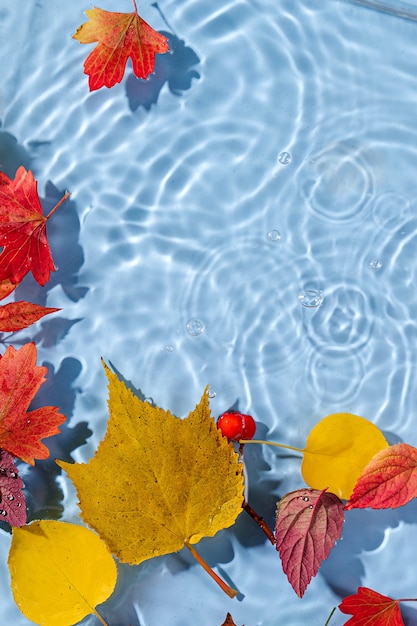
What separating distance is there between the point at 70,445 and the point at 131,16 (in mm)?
691

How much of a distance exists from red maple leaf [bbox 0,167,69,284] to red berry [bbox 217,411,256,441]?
0.35 meters

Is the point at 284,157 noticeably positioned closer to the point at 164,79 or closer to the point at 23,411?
the point at 164,79

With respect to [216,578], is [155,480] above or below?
above

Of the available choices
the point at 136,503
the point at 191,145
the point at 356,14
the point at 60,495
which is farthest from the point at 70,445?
the point at 356,14

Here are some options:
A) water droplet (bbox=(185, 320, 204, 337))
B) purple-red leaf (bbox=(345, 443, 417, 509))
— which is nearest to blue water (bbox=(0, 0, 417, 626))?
water droplet (bbox=(185, 320, 204, 337))

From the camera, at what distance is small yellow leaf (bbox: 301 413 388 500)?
45.3 inches

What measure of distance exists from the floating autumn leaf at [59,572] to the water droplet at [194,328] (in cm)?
35

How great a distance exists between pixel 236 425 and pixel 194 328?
0.65ft

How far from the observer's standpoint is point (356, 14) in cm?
129

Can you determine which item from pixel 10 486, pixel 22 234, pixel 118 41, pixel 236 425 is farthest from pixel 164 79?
pixel 10 486

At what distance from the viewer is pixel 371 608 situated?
1134 millimetres

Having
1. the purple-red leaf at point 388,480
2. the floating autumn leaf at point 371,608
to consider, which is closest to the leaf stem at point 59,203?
the purple-red leaf at point 388,480

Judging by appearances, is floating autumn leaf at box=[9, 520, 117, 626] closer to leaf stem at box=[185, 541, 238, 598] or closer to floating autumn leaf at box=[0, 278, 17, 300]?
leaf stem at box=[185, 541, 238, 598]

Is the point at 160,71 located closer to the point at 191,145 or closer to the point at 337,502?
the point at 191,145
